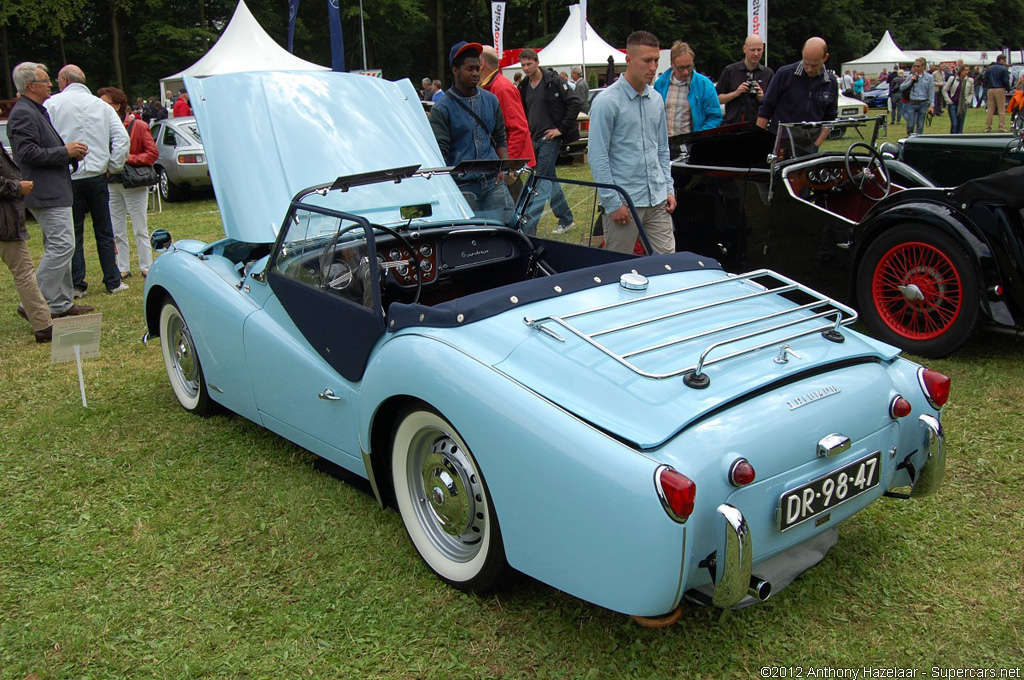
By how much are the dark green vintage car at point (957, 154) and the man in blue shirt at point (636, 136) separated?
6.66ft

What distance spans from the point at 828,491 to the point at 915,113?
16415mm

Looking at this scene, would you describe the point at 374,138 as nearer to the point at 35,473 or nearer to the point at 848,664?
the point at 35,473

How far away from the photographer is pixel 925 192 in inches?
199

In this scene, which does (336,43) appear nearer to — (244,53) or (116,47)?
(244,53)

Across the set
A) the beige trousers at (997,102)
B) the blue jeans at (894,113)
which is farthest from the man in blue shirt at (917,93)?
the beige trousers at (997,102)

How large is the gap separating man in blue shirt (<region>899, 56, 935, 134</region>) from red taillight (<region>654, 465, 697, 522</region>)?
16475mm

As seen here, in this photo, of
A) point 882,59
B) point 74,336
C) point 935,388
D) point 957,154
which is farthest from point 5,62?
point 935,388

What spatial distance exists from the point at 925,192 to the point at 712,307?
2711 mm

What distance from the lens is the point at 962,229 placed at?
4.79 m

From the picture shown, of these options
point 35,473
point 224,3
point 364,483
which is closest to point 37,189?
point 35,473

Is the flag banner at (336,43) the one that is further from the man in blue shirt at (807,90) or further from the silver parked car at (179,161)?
the man in blue shirt at (807,90)

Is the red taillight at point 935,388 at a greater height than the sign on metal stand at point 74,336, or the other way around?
the red taillight at point 935,388

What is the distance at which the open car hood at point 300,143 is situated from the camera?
4199 mm

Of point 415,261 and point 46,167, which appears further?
point 46,167
